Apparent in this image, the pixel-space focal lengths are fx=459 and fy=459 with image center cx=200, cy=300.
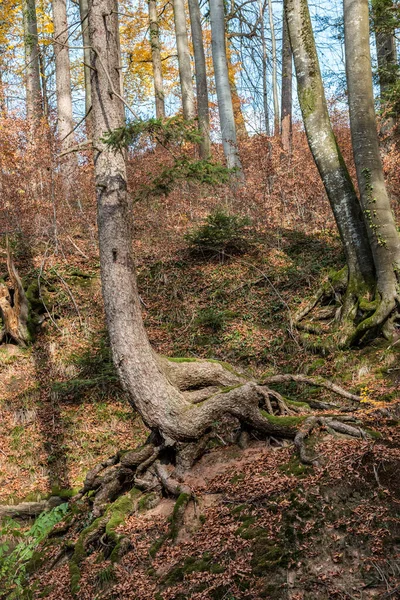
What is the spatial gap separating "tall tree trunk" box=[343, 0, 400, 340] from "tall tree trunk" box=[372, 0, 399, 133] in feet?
12.7

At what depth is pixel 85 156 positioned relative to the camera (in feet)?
41.1

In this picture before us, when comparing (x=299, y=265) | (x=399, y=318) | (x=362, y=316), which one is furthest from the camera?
(x=299, y=265)

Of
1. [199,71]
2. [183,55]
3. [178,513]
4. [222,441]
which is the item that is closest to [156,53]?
[183,55]

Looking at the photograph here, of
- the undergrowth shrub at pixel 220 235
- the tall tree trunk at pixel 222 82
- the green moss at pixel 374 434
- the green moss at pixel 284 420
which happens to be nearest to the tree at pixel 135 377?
the green moss at pixel 284 420

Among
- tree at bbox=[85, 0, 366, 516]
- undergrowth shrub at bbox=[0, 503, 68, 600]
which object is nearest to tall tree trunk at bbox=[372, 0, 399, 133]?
tree at bbox=[85, 0, 366, 516]

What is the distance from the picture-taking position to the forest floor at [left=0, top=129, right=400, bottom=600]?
3199mm

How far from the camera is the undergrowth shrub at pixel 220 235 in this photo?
9969mm

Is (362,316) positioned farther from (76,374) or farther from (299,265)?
(76,374)

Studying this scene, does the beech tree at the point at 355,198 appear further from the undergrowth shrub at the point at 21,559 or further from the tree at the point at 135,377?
the undergrowth shrub at the point at 21,559

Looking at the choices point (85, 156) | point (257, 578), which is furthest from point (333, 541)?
point (85, 156)

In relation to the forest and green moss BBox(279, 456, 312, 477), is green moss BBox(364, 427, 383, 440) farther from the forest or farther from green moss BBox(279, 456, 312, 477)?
green moss BBox(279, 456, 312, 477)

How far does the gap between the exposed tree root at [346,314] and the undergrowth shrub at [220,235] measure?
2.62 metres

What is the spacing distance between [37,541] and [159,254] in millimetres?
6540

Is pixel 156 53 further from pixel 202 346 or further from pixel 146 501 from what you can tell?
pixel 146 501
